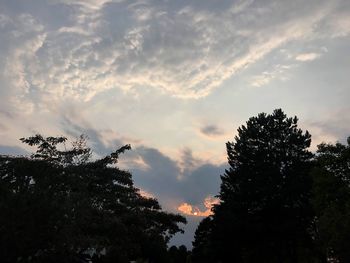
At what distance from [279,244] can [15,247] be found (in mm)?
32378

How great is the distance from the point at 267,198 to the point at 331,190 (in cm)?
1035

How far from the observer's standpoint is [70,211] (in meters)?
22.1

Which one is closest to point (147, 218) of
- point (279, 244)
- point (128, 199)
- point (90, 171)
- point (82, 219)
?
point (128, 199)

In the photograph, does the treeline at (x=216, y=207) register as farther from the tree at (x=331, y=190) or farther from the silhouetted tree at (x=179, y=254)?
the silhouetted tree at (x=179, y=254)

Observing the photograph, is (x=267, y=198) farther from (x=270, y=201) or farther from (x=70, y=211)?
(x=70, y=211)

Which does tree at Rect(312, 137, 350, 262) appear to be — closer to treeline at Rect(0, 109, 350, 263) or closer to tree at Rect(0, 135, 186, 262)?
treeline at Rect(0, 109, 350, 263)

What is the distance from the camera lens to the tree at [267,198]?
141 feet

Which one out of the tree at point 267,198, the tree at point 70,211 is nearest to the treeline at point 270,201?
the tree at point 267,198

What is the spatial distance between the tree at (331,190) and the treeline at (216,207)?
3.2 inches

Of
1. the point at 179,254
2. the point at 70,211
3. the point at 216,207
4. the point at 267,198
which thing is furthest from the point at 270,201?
the point at 179,254

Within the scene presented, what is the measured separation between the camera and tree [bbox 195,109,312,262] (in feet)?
141

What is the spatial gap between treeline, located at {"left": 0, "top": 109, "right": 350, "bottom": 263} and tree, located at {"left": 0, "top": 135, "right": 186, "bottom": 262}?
0.17ft

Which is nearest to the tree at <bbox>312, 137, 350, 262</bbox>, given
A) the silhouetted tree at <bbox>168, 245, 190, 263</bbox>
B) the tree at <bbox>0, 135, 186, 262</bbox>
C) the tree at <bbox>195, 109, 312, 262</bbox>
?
the tree at <bbox>195, 109, 312, 262</bbox>

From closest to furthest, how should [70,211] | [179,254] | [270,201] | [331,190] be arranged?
[70,211]
[331,190]
[270,201]
[179,254]
